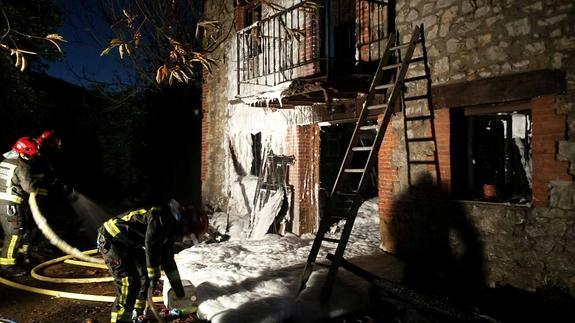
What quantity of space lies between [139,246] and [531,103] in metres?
5.13

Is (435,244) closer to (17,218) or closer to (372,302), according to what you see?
(372,302)

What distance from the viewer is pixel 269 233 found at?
9.16 m

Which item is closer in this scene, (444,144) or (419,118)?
(444,144)

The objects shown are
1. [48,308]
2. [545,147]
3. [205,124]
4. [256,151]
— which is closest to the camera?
[545,147]

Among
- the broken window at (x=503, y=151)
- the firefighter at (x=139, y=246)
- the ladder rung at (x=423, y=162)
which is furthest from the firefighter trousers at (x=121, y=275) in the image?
the broken window at (x=503, y=151)

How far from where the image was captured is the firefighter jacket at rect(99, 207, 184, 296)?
170 inches

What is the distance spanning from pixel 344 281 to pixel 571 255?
2.70 m

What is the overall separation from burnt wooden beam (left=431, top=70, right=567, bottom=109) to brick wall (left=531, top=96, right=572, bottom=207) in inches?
5.5

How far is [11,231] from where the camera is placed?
270 inches

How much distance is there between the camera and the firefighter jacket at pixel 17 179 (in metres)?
6.91

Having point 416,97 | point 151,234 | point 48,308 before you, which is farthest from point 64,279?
point 416,97

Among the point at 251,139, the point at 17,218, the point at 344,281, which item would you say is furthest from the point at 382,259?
the point at 17,218

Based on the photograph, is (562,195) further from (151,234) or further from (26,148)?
(26,148)

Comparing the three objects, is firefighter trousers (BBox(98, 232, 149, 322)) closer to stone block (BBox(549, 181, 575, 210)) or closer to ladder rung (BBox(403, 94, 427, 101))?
ladder rung (BBox(403, 94, 427, 101))
